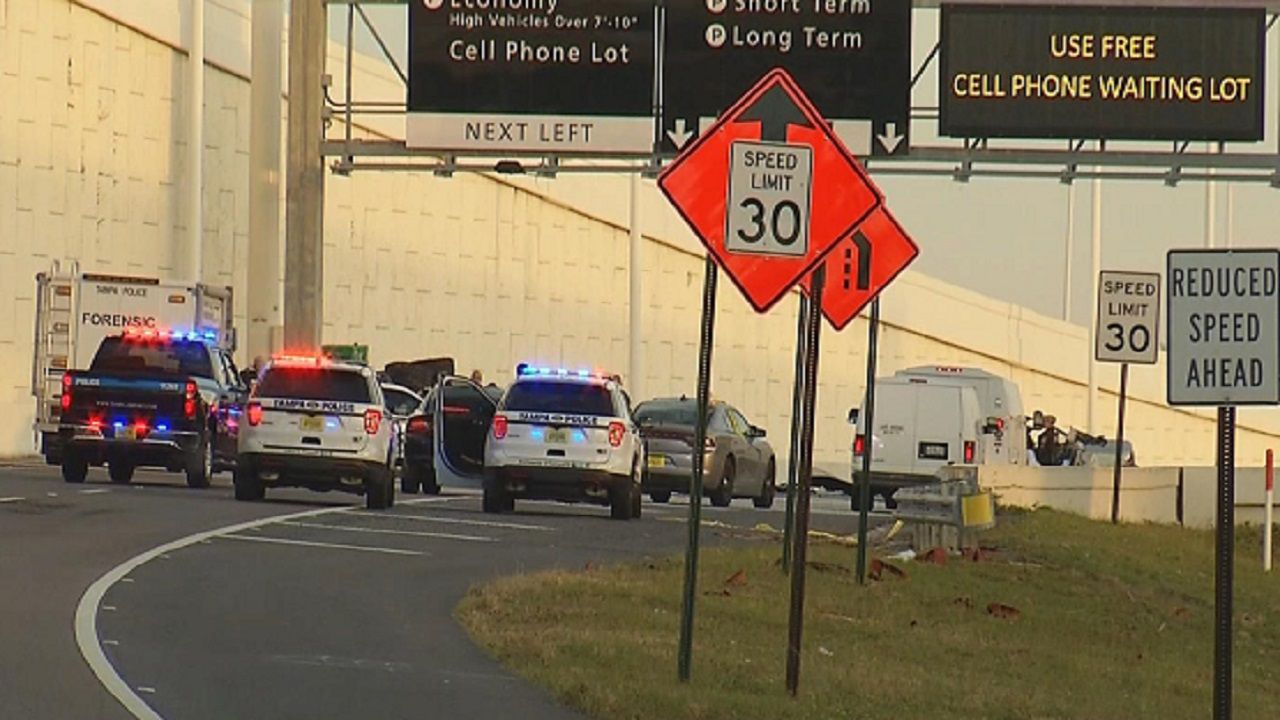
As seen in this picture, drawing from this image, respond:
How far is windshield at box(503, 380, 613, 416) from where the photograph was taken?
33.0m

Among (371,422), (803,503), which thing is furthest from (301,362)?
(803,503)

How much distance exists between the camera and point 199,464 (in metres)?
35.7

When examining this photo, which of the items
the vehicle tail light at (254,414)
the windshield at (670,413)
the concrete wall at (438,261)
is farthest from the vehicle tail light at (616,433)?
the concrete wall at (438,261)

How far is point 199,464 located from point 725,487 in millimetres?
8067

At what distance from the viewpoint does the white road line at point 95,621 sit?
46.9ft

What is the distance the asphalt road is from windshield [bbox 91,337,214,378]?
1.47 metres

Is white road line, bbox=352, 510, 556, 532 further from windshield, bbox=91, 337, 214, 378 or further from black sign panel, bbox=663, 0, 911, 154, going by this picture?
black sign panel, bbox=663, 0, 911, 154

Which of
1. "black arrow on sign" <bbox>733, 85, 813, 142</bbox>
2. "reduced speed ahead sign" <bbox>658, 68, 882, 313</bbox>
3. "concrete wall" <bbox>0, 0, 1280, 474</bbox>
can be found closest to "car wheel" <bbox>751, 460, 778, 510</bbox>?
"concrete wall" <bbox>0, 0, 1280, 474</bbox>

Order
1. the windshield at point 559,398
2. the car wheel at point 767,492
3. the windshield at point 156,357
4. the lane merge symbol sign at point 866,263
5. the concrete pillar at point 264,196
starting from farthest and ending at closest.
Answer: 1. the concrete pillar at point 264,196
2. the car wheel at point 767,492
3. the windshield at point 156,357
4. the windshield at point 559,398
5. the lane merge symbol sign at point 866,263

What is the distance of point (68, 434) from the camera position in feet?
114

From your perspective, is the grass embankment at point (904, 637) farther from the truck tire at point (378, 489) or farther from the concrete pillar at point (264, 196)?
the concrete pillar at point (264, 196)

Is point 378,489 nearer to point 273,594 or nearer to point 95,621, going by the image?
point 273,594

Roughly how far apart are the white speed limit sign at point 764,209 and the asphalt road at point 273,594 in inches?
108

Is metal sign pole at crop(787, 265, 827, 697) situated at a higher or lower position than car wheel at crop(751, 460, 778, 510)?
higher
